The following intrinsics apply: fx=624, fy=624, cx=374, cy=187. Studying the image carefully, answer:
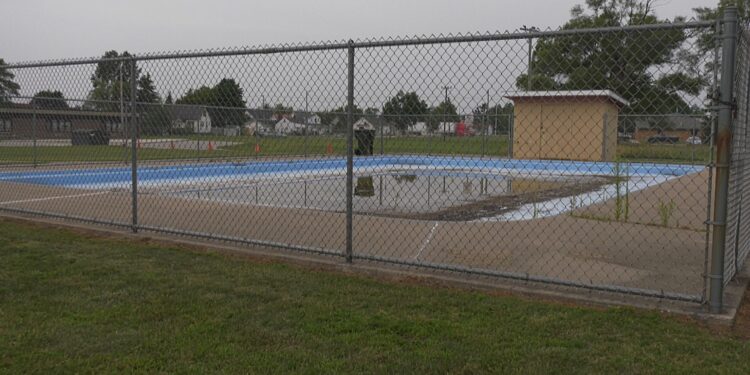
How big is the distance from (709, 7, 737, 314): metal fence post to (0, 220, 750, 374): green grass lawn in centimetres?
40

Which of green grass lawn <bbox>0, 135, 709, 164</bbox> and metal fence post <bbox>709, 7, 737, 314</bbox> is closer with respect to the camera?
metal fence post <bbox>709, 7, 737, 314</bbox>

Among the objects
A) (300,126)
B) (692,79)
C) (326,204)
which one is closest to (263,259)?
(692,79)

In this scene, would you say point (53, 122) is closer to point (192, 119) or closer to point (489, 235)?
point (192, 119)

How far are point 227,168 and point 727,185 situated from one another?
46.4 feet

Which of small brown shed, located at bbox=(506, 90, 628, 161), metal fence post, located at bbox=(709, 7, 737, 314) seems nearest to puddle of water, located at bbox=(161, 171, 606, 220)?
small brown shed, located at bbox=(506, 90, 628, 161)

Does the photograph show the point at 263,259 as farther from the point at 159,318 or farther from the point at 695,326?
the point at 695,326

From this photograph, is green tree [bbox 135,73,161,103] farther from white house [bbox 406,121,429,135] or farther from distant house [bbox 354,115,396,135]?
white house [bbox 406,121,429,135]

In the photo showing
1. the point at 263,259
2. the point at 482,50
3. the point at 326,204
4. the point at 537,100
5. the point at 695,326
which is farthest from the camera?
the point at 537,100

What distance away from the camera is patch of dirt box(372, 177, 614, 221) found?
880 cm

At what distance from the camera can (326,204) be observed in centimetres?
1055

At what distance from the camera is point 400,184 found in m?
15.3

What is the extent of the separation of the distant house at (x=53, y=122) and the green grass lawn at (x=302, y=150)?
0.42 m

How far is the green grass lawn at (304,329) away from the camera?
3.28 m

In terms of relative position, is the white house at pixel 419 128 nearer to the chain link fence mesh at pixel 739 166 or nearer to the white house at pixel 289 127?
the white house at pixel 289 127
